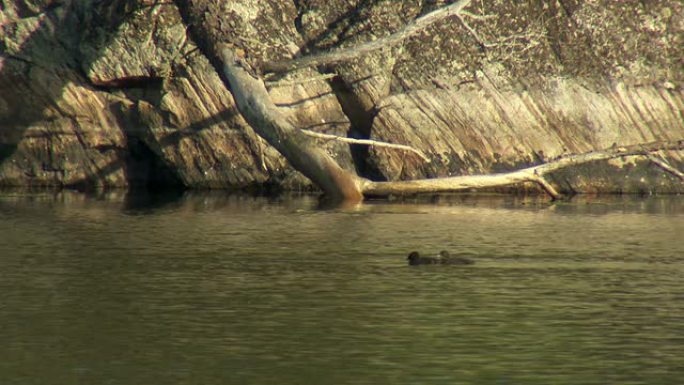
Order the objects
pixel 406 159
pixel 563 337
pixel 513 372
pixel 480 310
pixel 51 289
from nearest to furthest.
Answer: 1. pixel 513 372
2. pixel 563 337
3. pixel 480 310
4. pixel 51 289
5. pixel 406 159

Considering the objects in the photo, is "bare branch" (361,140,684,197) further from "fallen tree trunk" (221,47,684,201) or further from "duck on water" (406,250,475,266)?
"duck on water" (406,250,475,266)

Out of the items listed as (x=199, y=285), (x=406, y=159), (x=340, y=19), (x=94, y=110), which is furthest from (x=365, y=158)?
(x=199, y=285)

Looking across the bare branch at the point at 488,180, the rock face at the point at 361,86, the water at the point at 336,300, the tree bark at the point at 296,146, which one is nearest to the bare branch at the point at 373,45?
the tree bark at the point at 296,146

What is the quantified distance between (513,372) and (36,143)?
86.7 ft

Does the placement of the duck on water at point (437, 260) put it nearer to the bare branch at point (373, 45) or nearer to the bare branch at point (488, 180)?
the bare branch at point (488, 180)

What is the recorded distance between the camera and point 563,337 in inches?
512

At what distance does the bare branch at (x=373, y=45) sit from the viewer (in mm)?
31922

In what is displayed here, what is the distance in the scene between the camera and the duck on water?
60.5ft

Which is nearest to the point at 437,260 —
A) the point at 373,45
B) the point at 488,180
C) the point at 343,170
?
the point at 488,180

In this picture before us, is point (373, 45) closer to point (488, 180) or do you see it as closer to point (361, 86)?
point (361, 86)

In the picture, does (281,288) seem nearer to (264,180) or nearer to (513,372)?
(513,372)

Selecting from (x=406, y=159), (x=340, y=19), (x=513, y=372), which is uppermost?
(x=340, y=19)

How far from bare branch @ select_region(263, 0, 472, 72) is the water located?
21.4ft

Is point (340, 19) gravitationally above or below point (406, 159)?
above
